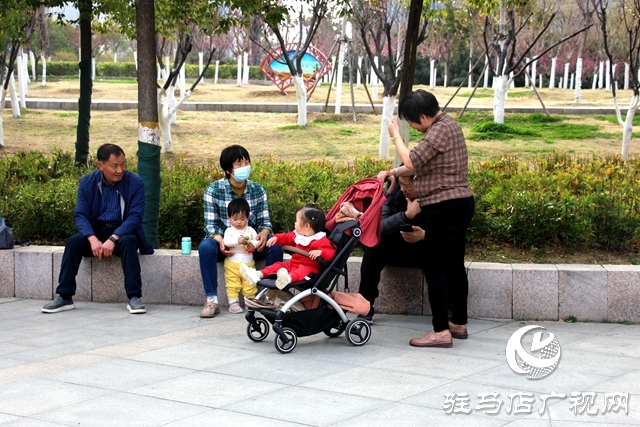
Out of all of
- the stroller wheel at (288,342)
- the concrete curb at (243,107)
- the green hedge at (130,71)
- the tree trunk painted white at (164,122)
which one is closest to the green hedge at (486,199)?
the stroller wheel at (288,342)

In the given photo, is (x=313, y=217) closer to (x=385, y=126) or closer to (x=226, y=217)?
(x=226, y=217)

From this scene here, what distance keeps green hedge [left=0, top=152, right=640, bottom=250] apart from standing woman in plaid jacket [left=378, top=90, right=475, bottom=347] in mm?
1250

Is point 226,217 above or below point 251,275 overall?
above

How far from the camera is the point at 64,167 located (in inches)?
400

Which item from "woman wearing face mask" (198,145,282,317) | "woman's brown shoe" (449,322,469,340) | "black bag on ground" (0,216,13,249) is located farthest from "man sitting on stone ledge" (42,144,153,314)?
"woman's brown shoe" (449,322,469,340)

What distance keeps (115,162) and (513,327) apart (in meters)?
3.23

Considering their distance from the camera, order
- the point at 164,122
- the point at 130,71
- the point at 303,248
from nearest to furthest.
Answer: the point at 303,248 < the point at 164,122 < the point at 130,71

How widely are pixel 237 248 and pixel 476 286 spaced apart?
5.89 feet

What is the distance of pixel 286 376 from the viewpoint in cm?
498

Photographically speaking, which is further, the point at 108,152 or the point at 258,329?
the point at 108,152

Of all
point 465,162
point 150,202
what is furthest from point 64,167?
point 465,162

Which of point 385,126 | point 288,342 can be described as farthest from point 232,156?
point 385,126

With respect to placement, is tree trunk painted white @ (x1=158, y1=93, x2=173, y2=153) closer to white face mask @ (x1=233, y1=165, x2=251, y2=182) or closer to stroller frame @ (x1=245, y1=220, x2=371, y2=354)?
white face mask @ (x1=233, y1=165, x2=251, y2=182)

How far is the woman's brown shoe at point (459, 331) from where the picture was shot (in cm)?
593
